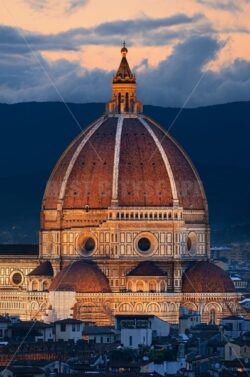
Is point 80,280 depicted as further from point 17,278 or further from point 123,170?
point 17,278

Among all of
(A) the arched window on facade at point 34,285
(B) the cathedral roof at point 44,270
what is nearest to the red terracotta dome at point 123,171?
(B) the cathedral roof at point 44,270

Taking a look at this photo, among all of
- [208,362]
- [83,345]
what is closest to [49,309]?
[83,345]

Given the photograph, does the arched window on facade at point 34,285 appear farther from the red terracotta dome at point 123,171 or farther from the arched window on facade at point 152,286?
the arched window on facade at point 152,286

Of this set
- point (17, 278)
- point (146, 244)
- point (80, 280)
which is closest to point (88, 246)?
point (146, 244)

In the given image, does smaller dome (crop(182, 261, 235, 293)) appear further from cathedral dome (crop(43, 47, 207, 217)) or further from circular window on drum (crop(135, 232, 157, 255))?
cathedral dome (crop(43, 47, 207, 217))

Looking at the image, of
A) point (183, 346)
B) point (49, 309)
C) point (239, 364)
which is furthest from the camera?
point (49, 309)

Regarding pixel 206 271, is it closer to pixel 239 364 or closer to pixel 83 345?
pixel 83 345
